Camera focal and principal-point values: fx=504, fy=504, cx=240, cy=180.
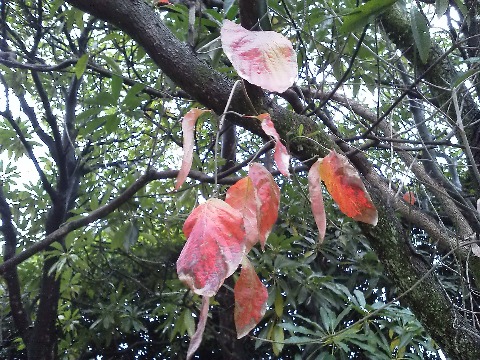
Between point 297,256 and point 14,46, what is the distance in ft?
6.77

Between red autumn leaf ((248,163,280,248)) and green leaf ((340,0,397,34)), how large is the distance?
0.38m

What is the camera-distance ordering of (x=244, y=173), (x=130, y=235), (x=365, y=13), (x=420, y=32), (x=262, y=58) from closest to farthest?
(x=262, y=58) < (x=365, y=13) < (x=420, y=32) < (x=130, y=235) < (x=244, y=173)

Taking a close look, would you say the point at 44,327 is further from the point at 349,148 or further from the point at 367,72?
the point at 367,72

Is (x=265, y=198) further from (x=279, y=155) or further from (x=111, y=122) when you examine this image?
(x=111, y=122)

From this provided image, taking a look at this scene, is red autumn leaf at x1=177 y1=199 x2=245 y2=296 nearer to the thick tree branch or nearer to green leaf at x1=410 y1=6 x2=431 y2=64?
green leaf at x1=410 y1=6 x2=431 y2=64

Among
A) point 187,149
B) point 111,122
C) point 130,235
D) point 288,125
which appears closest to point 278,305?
point 130,235

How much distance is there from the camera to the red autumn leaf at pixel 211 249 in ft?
1.91

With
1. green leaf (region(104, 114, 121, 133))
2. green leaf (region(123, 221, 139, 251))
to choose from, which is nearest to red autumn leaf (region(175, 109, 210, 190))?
green leaf (region(104, 114, 121, 133))

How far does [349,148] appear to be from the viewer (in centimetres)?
175

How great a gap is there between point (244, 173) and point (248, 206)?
2.05 m

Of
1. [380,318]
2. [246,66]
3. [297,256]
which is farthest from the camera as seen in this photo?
[297,256]

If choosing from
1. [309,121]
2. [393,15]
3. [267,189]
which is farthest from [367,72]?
[267,189]

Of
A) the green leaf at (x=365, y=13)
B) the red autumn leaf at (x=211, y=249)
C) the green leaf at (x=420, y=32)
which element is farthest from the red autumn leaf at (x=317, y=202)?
the green leaf at (x=420, y=32)

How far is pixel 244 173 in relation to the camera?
2.77m
